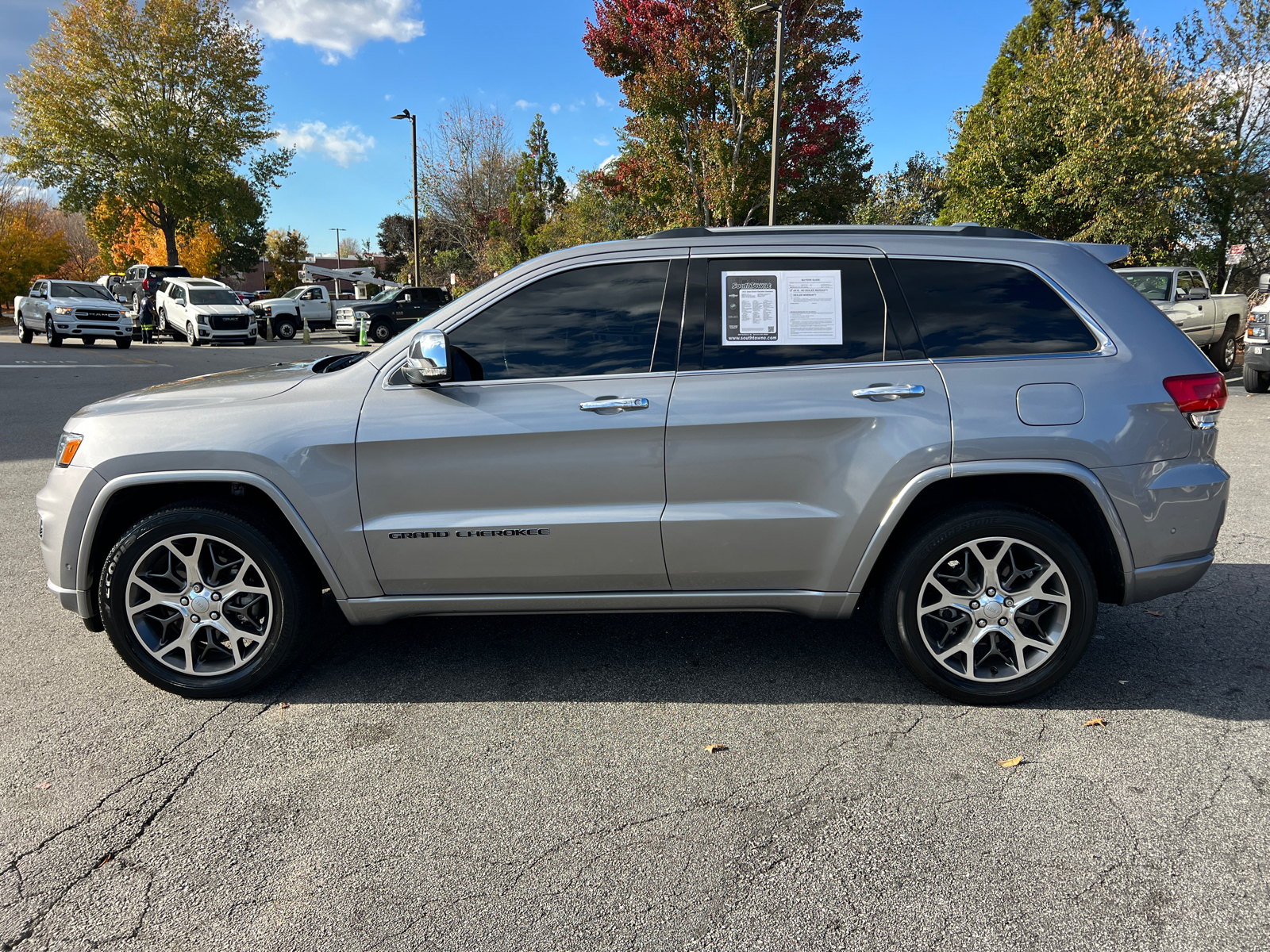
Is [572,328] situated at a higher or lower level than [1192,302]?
lower

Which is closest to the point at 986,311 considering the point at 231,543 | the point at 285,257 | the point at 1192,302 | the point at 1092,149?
the point at 231,543

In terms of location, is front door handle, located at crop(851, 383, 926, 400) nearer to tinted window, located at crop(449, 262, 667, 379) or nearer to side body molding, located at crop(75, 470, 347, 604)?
tinted window, located at crop(449, 262, 667, 379)

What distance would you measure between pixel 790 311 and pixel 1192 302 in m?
16.6

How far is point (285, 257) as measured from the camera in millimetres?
78625

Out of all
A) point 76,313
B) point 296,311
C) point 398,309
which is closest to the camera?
point 76,313

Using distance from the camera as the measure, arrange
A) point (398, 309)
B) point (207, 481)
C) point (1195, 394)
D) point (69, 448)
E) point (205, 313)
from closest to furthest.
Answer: point (1195, 394) < point (207, 481) < point (69, 448) < point (205, 313) < point (398, 309)

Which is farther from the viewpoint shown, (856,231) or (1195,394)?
(856,231)

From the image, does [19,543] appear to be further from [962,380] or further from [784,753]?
[962,380]

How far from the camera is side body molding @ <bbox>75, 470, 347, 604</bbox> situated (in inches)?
139

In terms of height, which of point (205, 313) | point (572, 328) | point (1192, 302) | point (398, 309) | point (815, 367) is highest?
point (398, 309)

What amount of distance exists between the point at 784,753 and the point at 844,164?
2410cm

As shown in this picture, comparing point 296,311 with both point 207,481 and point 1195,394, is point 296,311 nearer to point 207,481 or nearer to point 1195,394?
point 207,481

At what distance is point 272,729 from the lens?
346 cm

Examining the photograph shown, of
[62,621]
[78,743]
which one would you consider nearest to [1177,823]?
[78,743]
